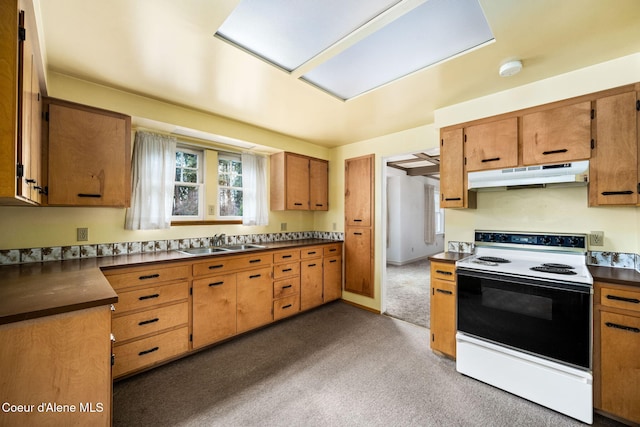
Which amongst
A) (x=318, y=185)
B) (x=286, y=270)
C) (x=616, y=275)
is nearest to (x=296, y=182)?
(x=318, y=185)

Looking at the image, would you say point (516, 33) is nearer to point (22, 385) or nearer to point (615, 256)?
point (615, 256)

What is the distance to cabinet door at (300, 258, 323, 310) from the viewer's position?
11.6ft

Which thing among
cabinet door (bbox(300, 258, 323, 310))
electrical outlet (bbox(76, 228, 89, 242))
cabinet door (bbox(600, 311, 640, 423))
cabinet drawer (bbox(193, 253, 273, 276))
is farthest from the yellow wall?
electrical outlet (bbox(76, 228, 89, 242))

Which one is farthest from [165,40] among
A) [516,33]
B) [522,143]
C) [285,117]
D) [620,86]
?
[620,86]

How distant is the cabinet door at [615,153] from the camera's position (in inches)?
73.2

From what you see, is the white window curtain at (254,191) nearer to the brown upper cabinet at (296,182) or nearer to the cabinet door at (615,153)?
the brown upper cabinet at (296,182)

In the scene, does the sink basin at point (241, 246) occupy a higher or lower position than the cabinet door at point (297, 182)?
lower

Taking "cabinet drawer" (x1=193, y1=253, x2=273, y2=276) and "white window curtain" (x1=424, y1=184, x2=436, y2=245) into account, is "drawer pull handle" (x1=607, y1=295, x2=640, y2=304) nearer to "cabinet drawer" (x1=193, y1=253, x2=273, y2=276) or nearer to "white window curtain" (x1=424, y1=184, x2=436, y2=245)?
"cabinet drawer" (x1=193, y1=253, x2=273, y2=276)

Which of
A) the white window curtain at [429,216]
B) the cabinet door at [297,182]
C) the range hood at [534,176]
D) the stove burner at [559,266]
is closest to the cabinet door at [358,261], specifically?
the cabinet door at [297,182]

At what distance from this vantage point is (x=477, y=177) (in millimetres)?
2465

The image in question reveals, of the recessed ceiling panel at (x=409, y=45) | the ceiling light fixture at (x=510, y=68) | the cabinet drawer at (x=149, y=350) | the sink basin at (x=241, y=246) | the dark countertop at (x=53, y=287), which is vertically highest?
the recessed ceiling panel at (x=409, y=45)

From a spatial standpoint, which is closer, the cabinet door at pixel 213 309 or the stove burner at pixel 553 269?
the stove burner at pixel 553 269

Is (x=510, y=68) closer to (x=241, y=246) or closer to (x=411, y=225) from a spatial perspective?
(x=241, y=246)

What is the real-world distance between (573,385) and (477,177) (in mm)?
1699
